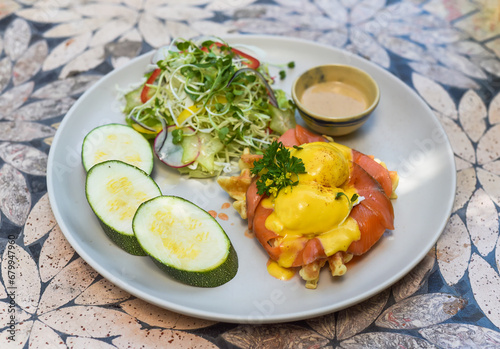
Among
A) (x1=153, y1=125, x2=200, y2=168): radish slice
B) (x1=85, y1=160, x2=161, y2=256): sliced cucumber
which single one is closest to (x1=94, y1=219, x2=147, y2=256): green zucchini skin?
(x1=85, y1=160, x2=161, y2=256): sliced cucumber

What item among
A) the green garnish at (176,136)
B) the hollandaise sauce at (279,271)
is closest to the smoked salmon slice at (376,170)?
the hollandaise sauce at (279,271)

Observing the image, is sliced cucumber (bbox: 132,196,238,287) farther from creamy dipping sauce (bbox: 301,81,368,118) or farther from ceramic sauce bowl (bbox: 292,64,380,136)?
creamy dipping sauce (bbox: 301,81,368,118)

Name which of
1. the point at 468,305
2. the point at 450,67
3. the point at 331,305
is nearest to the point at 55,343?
the point at 331,305

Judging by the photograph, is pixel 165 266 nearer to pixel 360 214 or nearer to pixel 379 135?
pixel 360 214

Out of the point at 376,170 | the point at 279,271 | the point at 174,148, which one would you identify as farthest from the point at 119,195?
the point at 376,170

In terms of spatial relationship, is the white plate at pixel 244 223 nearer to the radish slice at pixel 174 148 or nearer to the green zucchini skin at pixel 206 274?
the green zucchini skin at pixel 206 274
